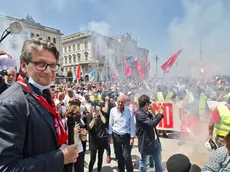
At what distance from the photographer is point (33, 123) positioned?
1.05 m

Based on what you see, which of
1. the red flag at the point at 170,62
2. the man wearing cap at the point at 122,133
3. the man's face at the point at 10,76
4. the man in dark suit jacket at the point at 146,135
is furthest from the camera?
the red flag at the point at 170,62

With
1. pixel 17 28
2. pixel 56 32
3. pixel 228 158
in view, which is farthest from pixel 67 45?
pixel 228 158

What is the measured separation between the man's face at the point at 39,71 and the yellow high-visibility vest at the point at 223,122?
128 inches

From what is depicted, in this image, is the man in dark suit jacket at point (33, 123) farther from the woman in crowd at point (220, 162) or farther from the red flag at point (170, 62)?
the red flag at point (170, 62)

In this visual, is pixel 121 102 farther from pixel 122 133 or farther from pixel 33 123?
pixel 33 123

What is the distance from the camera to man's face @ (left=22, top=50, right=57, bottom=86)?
1.21 metres

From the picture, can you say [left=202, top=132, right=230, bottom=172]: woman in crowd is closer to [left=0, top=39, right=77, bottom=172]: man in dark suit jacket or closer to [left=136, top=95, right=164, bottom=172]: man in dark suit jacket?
[left=0, top=39, right=77, bottom=172]: man in dark suit jacket

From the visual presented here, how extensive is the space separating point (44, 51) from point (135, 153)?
522cm

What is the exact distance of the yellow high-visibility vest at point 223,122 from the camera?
11.1ft

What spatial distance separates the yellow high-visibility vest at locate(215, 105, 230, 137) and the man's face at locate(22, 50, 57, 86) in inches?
128

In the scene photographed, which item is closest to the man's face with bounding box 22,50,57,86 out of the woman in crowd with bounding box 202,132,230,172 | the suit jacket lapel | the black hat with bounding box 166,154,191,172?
the suit jacket lapel

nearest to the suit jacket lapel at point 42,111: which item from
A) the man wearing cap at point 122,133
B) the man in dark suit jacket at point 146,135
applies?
the man in dark suit jacket at point 146,135

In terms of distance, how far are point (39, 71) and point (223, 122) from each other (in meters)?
3.44

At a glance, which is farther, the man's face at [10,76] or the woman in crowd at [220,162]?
the man's face at [10,76]
